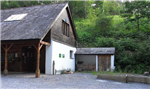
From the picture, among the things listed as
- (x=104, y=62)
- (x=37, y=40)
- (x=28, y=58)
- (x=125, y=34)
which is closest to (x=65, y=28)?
(x=28, y=58)

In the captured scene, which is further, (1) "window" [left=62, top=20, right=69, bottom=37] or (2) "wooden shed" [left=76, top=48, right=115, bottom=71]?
(2) "wooden shed" [left=76, top=48, right=115, bottom=71]

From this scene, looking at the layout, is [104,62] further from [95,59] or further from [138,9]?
[138,9]

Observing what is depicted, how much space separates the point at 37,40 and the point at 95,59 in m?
8.91

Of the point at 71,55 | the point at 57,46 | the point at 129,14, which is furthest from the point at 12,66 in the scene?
the point at 129,14

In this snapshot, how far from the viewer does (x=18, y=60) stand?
46.1ft

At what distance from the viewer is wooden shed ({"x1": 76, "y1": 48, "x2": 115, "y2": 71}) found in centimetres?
1596

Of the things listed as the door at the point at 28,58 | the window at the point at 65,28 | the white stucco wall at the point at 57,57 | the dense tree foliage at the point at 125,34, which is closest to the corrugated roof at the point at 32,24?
the window at the point at 65,28

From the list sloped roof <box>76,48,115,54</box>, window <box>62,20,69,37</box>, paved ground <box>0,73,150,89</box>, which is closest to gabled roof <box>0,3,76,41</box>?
window <box>62,20,69,37</box>

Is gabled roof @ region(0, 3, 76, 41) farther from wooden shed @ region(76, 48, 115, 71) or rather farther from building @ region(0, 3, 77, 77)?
wooden shed @ region(76, 48, 115, 71)

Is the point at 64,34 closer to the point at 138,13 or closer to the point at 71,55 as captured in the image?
the point at 71,55

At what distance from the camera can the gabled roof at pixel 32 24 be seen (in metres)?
10.8

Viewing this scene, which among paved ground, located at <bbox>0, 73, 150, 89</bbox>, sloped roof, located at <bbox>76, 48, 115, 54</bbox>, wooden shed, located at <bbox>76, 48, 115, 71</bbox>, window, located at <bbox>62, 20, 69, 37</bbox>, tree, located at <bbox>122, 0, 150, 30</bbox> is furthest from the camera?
tree, located at <bbox>122, 0, 150, 30</bbox>

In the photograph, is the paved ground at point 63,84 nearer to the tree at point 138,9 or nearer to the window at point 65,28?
the window at point 65,28

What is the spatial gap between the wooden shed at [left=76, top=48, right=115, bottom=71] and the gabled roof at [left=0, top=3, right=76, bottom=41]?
5.28 meters
